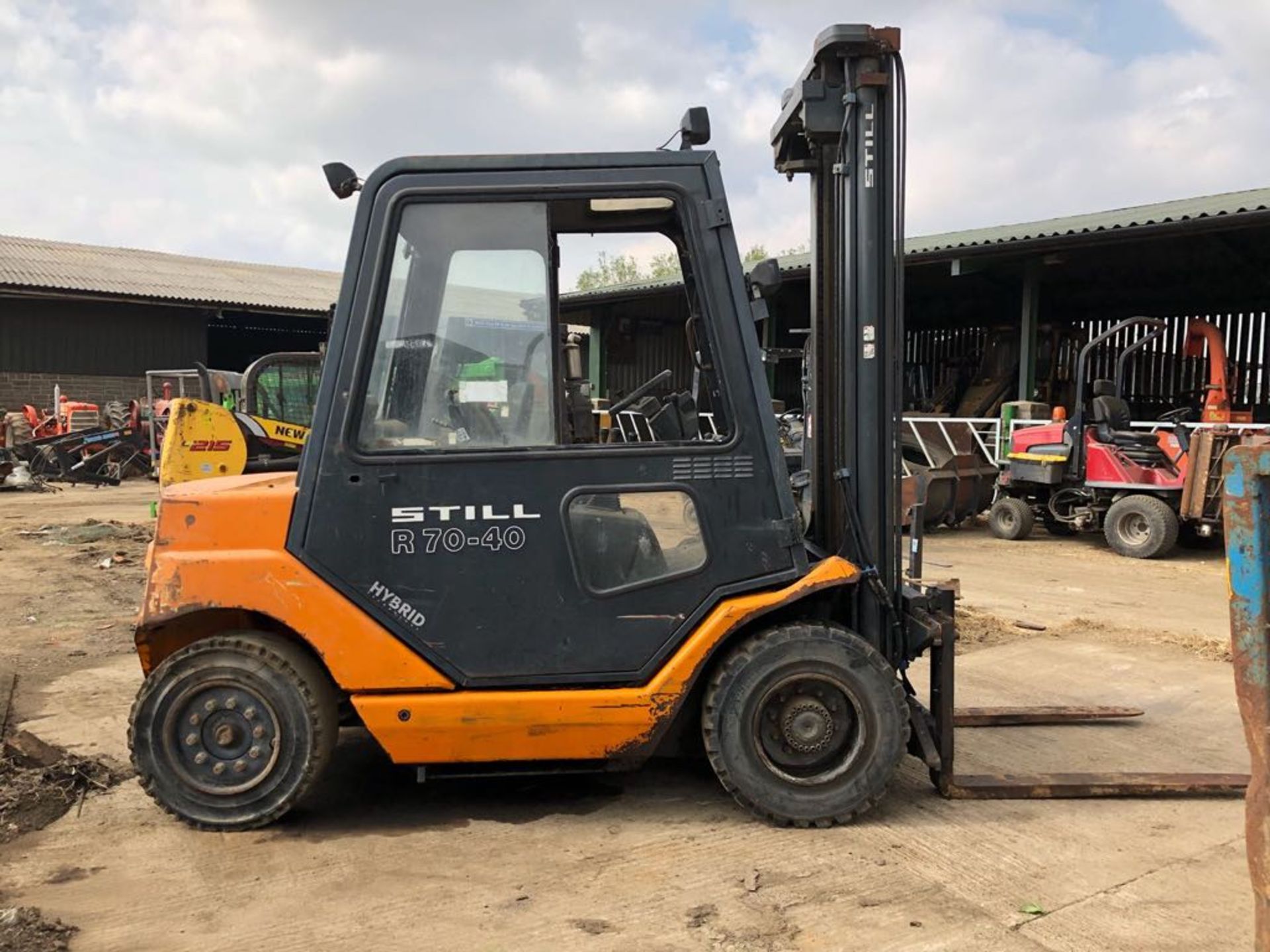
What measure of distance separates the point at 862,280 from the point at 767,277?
48 cm

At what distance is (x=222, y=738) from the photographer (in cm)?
349

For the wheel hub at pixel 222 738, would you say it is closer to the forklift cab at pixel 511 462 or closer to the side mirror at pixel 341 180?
the forklift cab at pixel 511 462

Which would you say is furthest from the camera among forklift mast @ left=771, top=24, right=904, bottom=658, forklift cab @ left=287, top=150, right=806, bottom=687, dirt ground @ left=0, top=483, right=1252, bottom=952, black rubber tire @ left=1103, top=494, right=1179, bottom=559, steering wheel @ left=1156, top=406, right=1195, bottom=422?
steering wheel @ left=1156, top=406, right=1195, bottom=422

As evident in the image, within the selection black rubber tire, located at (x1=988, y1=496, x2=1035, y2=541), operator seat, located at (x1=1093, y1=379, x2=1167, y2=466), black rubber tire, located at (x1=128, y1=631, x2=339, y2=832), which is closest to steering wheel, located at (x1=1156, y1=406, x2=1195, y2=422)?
operator seat, located at (x1=1093, y1=379, x2=1167, y2=466)

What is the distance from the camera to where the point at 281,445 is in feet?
46.6

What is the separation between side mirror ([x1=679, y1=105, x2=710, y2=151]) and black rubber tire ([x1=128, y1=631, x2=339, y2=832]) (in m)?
2.34

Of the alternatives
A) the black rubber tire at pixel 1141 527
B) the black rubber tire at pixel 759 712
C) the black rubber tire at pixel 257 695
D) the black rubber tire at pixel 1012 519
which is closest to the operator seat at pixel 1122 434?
the black rubber tire at pixel 1141 527

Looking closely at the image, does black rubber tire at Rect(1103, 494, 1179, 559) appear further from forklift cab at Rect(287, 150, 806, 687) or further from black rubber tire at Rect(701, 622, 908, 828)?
forklift cab at Rect(287, 150, 806, 687)

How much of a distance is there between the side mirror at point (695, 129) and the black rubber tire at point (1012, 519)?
9793 mm

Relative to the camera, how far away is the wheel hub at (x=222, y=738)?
348 centimetres

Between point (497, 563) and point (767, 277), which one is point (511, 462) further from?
point (767, 277)

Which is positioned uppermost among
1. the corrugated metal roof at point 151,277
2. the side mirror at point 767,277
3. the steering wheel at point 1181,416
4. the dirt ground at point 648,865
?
the corrugated metal roof at point 151,277

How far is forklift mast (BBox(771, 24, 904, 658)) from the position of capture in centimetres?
374

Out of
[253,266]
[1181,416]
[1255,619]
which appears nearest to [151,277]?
[253,266]
